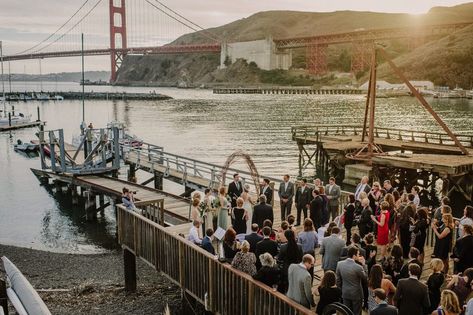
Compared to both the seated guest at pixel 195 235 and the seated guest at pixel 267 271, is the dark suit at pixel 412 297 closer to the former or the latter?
the seated guest at pixel 267 271

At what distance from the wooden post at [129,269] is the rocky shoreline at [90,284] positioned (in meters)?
0.22

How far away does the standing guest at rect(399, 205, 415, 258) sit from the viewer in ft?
35.3

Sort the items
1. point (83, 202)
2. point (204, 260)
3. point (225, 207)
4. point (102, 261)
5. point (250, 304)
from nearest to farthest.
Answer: point (250, 304)
point (204, 260)
point (225, 207)
point (102, 261)
point (83, 202)

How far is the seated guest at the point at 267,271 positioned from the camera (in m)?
8.29

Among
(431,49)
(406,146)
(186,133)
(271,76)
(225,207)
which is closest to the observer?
(225,207)

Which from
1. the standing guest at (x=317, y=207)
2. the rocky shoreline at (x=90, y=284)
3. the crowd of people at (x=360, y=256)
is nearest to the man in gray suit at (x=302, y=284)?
the crowd of people at (x=360, y=256)

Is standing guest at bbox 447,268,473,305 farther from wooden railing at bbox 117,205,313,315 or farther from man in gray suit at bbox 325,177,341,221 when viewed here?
man in gray suit at bbox 325,177,341,221

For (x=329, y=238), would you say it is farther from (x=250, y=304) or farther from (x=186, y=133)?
(x=186, y=133)

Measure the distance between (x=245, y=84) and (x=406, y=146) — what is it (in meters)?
161

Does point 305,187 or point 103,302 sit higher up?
point 305,187

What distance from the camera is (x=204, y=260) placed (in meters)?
9.96

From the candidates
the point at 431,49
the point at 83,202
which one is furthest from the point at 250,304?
the point at 431,49

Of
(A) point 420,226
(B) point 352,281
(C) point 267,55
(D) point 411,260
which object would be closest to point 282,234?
(B) point 352,281

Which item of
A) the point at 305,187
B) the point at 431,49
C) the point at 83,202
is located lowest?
the point at 83,202
